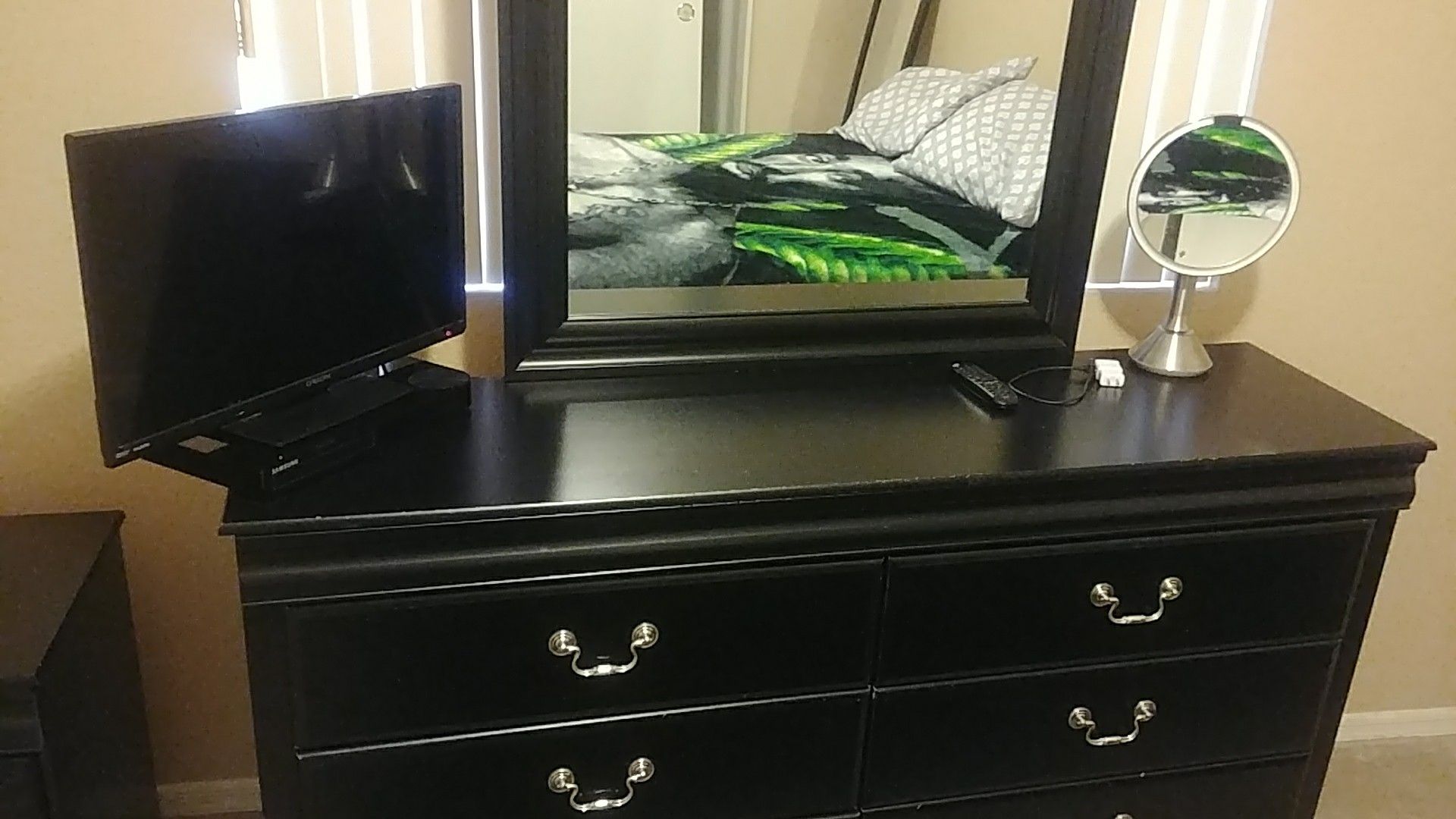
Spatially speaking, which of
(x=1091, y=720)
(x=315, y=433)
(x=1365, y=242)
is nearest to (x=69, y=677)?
(x=315, y=433)

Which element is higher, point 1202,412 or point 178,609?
point 1202,412

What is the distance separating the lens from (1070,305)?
5.90ft

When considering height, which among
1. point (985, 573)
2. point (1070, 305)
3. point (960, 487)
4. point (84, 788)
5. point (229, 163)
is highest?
point (229, 163)

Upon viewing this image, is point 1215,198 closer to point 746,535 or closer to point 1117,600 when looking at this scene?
point 1117,600

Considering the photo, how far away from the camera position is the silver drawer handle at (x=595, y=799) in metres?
1.44

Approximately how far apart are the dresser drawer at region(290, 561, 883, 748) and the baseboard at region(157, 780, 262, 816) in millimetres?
716

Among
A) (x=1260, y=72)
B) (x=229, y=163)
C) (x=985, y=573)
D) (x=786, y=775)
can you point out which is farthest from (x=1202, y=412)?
(x=229, y=163)

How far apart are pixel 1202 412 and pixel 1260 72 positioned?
56 centimetres

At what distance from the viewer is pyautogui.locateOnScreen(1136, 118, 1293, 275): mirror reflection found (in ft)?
5.59

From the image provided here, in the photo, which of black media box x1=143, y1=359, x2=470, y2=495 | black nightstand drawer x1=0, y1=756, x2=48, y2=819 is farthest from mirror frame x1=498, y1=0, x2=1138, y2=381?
black nightstand drawer x1=0, y1=756, x2=48, y2=819

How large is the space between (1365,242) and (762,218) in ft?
3.40

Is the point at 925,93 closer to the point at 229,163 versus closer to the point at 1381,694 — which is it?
the point at 229,163

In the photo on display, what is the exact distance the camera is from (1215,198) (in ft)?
5.68

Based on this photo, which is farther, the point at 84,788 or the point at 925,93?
the point at 925,93
